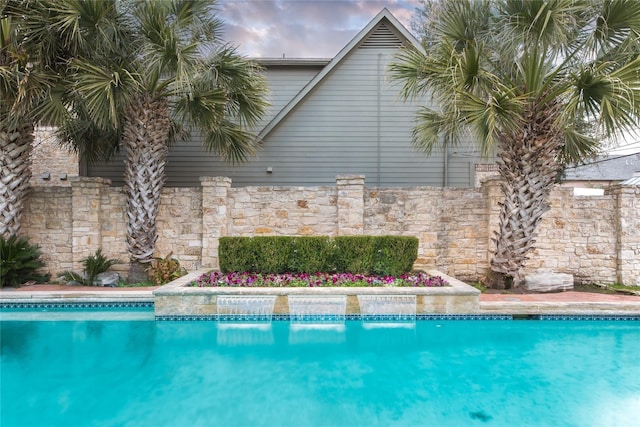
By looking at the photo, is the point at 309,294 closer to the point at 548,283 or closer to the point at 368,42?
the point at 548,283

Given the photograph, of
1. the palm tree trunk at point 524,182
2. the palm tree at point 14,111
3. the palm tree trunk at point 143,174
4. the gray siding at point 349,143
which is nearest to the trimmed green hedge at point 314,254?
the palm tree trunk at point 524,182

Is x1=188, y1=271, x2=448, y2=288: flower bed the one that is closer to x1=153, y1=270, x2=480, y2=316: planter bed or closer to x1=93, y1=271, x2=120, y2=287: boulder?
x1=153, y1=270, x2=480, y2=316: planter bed

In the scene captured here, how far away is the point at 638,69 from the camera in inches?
229

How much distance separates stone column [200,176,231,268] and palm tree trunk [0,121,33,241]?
13.0 feet

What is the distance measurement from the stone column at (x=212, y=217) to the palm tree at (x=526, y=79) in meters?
4.98

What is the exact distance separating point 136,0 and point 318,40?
27.4 ft

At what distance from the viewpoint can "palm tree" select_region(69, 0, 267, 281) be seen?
6.78 meters

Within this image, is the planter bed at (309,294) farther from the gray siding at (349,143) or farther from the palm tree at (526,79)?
the gray siding at (349,143)

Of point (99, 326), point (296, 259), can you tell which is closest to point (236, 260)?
point (296, 259)

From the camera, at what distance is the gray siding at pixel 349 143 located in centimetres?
1103

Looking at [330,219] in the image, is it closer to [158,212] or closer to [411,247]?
[411,247]

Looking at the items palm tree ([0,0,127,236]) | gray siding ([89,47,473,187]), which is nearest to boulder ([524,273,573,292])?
gray siding ([89,47,473,187])

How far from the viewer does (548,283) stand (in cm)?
748

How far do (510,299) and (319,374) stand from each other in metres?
4.19
